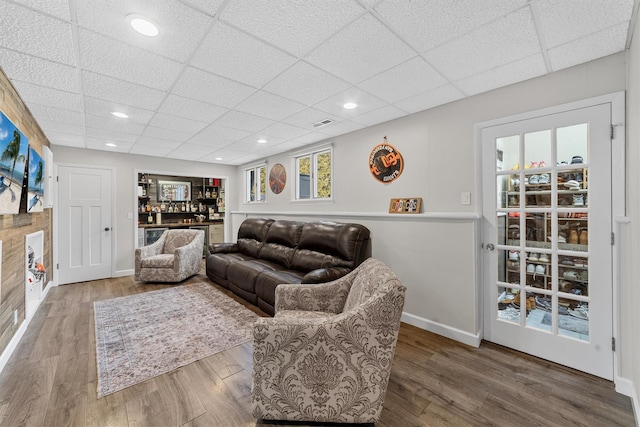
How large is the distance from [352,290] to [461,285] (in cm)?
127

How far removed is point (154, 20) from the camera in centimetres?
156

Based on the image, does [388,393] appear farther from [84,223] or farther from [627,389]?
[84,223]

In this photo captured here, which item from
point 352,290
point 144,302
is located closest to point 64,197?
point 144,302

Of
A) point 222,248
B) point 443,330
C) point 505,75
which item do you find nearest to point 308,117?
point 505,75

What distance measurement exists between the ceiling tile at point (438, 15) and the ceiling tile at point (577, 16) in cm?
20

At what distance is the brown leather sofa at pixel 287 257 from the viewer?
3.20 m

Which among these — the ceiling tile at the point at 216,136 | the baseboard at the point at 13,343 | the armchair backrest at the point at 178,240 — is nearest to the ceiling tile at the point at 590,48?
the ceiling tile at the point at 216,136

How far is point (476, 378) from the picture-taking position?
6.77 ft

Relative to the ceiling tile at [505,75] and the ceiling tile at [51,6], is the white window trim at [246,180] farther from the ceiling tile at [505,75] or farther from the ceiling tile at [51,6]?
the ceiling tile at [51,6]

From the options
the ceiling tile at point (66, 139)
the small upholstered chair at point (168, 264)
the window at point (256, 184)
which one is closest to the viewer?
the ceiling tile at point (66, 139)

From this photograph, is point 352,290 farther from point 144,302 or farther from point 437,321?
point 144,302

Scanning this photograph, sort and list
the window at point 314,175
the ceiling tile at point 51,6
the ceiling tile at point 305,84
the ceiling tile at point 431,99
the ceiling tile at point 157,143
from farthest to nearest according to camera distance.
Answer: the window at point 314,175 < the ceiling tile at point 157,143 < the ceiling tile at point 431,99 < the ceiling tile at point 305,84 < the ceiling tile at point 51,6

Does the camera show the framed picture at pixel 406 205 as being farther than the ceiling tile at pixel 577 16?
Yes

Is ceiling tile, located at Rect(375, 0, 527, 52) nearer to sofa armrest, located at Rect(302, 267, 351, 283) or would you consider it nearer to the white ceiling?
the white ceiling
